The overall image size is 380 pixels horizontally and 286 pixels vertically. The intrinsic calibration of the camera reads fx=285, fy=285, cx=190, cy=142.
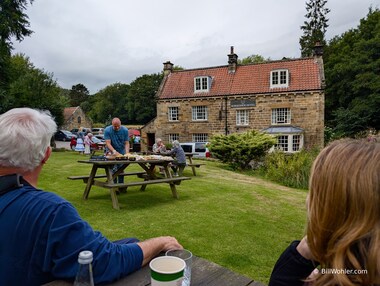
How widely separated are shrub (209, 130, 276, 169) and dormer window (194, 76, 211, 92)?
37.6ft

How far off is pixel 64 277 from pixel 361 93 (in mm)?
32751

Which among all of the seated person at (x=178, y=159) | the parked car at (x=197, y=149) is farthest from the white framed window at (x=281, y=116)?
the seated person at (x=178, y=159)

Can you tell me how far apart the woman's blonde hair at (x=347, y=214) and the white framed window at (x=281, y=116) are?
80.0ft

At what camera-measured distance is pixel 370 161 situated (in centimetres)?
121

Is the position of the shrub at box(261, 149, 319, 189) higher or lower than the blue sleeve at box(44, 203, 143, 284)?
lower

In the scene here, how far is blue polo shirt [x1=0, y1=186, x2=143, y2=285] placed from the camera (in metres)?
1.46

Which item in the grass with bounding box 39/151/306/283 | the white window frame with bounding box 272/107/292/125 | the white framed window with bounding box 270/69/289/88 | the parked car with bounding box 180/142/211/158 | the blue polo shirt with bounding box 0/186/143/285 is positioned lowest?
the grass with bounding box 39/151/306/283

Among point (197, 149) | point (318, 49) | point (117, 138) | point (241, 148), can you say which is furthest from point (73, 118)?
point (117, 138)

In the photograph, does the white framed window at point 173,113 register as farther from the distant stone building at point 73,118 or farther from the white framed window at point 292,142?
the distant stone building at point 73,118

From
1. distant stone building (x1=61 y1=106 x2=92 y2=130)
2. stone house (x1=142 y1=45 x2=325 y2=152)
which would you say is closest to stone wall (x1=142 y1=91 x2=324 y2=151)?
stone house (x1=142 y1=45 x2=325 y2=152)

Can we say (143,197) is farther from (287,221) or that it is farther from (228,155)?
(228,155)

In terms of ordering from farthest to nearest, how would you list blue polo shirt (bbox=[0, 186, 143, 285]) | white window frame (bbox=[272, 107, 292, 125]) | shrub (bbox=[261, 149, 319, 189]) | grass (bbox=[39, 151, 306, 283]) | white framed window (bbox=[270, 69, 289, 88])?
1. white framed window (bbox=[270, 69, 289, 88])
2. white window frame (bbox=[272, 107, 292, 125])
3. shrub (bbox=[261, 149, 319, 189])
4. grass (bbox=[39, 151, 306, 283])
5. blue polo shirt (bbox=[0, 186, 143, 285])

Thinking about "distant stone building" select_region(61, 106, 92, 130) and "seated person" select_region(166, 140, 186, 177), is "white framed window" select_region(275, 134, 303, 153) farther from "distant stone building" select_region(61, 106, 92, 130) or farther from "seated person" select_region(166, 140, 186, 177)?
"distant stone building" select_region(61, 106, 92, 130)

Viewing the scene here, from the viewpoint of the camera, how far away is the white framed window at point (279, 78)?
24.5 m
